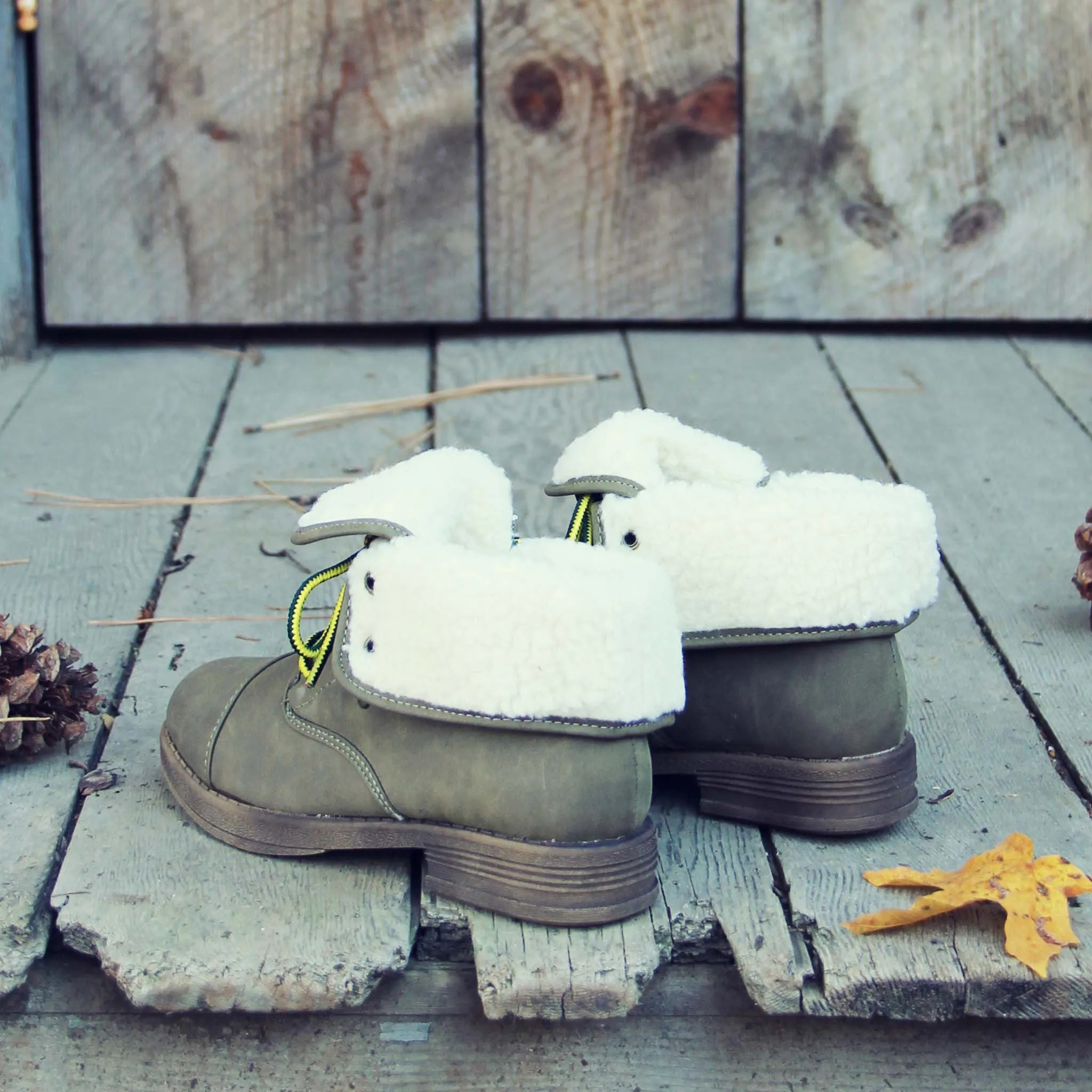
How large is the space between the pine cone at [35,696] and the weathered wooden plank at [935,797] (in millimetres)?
573

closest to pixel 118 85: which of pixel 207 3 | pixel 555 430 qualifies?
pixel 207 3

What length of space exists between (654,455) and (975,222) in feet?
4.33

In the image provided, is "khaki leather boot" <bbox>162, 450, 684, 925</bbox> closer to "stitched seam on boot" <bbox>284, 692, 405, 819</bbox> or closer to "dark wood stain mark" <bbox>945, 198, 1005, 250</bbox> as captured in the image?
"stitched seam on boot" <bbox>284, 692, 405, 819</bbox>

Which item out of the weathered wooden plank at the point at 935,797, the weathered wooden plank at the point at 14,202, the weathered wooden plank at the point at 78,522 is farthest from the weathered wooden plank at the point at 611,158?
the weathered wooden plank at the point at 14,202

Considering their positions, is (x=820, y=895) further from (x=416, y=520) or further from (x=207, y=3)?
(x=207, y=3)

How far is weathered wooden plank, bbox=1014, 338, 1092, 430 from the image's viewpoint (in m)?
2.08

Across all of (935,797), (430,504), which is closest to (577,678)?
(430,504)

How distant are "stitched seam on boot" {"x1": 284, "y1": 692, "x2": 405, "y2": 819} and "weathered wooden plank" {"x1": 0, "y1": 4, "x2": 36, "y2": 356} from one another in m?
1.33

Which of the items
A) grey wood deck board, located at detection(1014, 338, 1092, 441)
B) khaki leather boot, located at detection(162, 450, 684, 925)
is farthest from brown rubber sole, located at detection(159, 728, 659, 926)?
grey wood deck board, located at detection(1014, 338, 1092, 441)

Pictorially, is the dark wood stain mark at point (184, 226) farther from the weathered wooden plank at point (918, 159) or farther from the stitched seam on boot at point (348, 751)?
the stitched seam on boot at point (348, 751)

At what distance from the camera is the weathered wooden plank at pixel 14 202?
209 cm

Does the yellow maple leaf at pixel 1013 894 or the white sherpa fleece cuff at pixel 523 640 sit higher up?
the white sherpa fleece cuff at pixel 523 640

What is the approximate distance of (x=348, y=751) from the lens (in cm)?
103

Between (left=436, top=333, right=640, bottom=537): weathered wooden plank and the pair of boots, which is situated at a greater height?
the pair of boots
